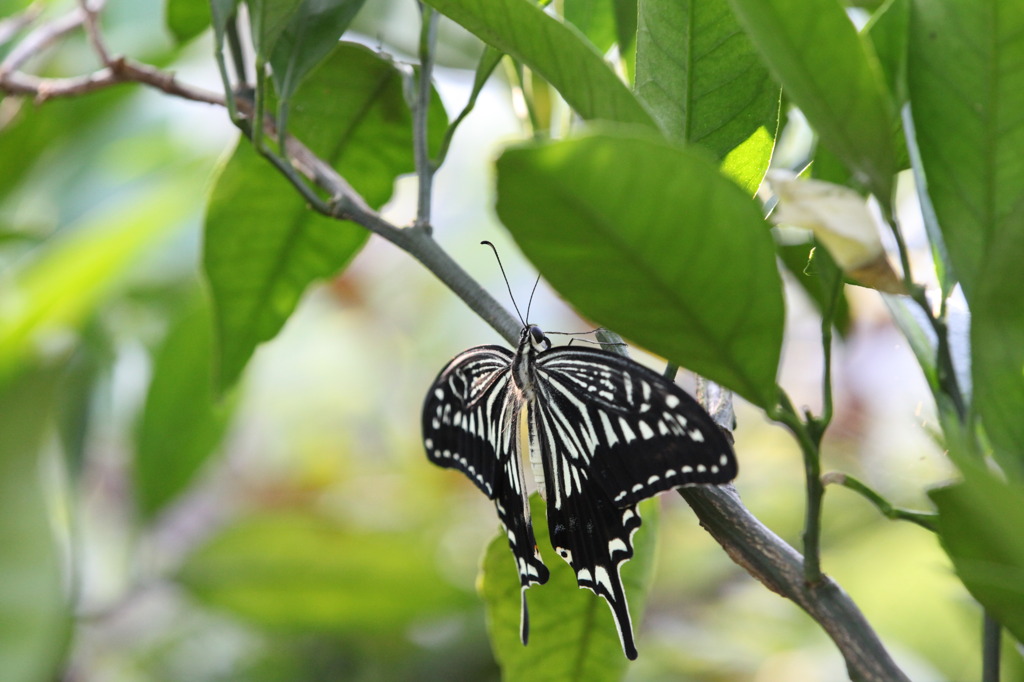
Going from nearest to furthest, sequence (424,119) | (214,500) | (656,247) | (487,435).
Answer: (656,247) → (424,119) → (487,435) → (214,500)

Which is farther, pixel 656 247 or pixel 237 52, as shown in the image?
pixel 237 52

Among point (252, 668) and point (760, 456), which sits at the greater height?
point (760, 456)

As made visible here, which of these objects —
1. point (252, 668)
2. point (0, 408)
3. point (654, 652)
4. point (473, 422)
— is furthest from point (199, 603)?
point (473, 422)

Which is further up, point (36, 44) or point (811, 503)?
point (36, 44)

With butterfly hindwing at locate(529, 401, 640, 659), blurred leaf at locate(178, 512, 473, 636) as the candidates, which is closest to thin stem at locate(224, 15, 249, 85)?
butterfly hindwing at locate(529, 401, 640, 659)

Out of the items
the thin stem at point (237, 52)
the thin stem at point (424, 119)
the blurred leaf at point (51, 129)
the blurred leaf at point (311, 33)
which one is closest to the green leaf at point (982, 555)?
the thin stem at point (424, 119)

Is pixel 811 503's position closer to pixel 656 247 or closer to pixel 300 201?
pixel 656 247

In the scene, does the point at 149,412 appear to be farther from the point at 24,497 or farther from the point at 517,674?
the point at 517,674

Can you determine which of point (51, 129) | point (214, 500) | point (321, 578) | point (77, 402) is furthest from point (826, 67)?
point (214, 500)
